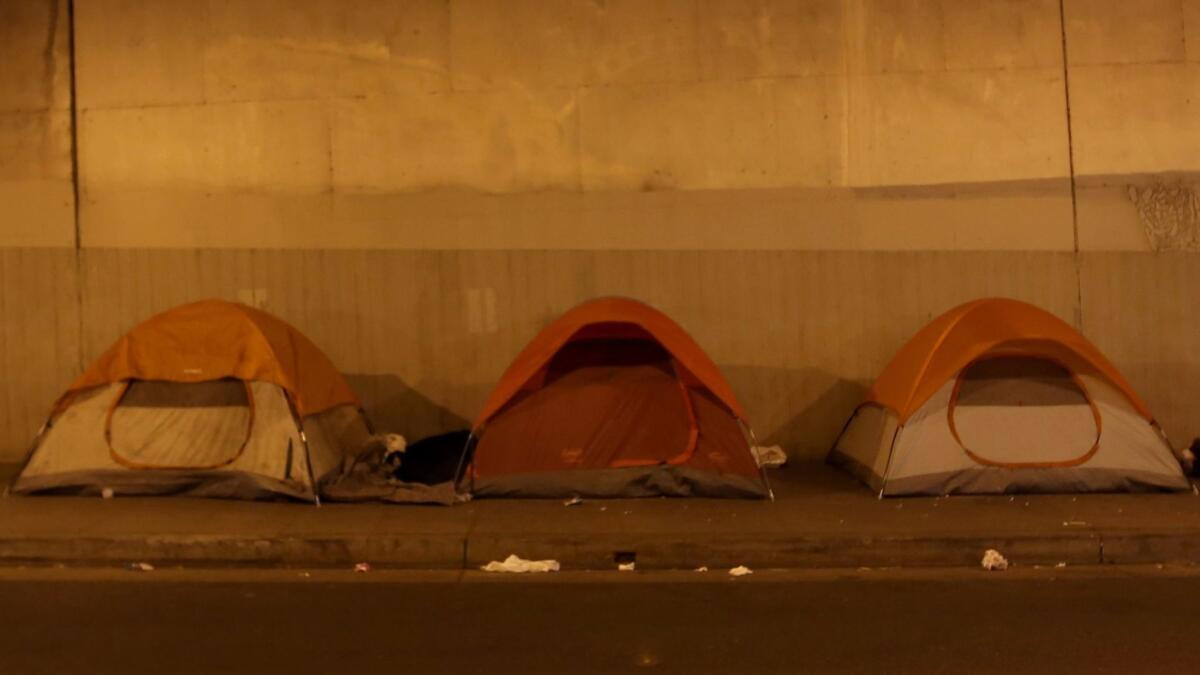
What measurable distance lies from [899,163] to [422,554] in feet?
20.6

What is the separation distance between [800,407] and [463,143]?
4.29 metres

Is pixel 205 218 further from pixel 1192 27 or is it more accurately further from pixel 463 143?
pixel 1192 27

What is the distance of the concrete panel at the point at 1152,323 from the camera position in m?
10.7

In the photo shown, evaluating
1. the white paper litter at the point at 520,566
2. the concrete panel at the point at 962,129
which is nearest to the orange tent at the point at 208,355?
the white paper litter at the point at 520,566

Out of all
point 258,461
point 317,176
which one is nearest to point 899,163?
point 317,176

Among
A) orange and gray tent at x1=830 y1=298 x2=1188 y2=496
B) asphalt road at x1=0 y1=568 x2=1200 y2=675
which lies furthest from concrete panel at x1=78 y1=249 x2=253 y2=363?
orange and gray tent at x1=830 y1=298 x2=1188 y2=496

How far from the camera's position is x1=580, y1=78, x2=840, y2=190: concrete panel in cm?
1088

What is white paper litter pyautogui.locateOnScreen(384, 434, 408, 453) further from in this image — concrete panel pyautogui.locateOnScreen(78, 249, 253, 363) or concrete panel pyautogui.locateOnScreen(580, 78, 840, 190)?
concrete panel pyautogui.locateOnScreen(580, 78, 840, 190)

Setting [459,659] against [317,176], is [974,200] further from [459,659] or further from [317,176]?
[459,659]

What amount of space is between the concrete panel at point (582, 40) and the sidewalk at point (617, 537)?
189 inches

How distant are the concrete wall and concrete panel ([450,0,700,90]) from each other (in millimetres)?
28

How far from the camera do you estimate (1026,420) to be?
28.7 ft

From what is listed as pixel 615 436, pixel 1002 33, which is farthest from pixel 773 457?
pixel 1002 33

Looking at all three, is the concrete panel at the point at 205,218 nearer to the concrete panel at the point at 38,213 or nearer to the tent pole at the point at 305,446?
the concrete panel at the point at 38,213
